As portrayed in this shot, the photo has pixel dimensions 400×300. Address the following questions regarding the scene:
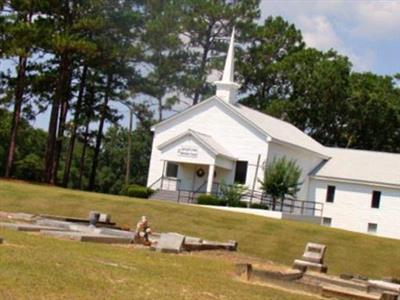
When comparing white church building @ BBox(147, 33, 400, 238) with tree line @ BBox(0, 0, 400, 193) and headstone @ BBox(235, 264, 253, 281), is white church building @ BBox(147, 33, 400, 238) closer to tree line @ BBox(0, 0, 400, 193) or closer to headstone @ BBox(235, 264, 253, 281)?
Result: tree line @ BBox(0, 0, 400, 193)

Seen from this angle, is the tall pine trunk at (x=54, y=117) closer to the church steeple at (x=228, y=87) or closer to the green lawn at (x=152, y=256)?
the church steeple at (x=228, y=87)

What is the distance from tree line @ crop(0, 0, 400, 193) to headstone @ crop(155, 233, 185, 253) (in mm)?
29368

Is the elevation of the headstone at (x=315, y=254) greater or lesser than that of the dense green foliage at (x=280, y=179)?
lesser

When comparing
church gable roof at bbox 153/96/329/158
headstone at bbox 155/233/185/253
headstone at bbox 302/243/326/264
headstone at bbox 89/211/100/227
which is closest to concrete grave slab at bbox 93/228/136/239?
headstone at bbox 89/211/100/227

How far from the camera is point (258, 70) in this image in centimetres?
7400

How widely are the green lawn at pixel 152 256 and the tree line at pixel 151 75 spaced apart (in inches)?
705

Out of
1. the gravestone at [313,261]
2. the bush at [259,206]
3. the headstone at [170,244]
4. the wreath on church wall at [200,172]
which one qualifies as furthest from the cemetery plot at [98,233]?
the wreath on church wall at [200,172]

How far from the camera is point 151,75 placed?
6475 cm

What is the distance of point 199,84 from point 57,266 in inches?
2180

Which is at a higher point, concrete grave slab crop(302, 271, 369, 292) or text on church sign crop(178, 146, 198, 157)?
text on church sign crop(178, 146, 198, 157)

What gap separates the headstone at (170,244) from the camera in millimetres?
21913

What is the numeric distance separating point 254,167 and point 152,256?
31156mm

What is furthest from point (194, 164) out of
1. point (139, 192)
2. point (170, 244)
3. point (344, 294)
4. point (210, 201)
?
point (344, 294)

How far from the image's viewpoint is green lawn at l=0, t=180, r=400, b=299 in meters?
12.4
